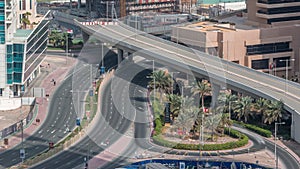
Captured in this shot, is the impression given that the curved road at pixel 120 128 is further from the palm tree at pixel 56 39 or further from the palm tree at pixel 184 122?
the palm tree at pixel 56 39

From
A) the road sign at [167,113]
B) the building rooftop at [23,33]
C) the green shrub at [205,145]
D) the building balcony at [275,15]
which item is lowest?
the green shrub at [205,145]

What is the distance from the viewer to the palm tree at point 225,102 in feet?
289

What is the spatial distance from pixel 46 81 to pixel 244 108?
103 feet

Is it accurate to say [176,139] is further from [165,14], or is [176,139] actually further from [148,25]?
[165,14]

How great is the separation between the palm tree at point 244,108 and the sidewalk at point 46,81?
61.0 feet

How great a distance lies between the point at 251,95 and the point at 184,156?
596 inches

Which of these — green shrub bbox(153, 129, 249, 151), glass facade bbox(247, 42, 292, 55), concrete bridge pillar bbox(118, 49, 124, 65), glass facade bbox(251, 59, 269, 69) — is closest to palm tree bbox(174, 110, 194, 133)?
Answer: green shrub bbox(153, 129, 249, 151)

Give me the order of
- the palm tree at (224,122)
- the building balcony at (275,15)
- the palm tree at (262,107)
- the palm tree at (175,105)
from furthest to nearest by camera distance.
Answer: the building balcony at (275,15) → the palm tree at (175,105) → the palm tree at (262,107) → the palm tree at (224,122)

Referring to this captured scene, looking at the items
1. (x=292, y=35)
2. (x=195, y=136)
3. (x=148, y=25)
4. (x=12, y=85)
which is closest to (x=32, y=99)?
(x=12, y=85)

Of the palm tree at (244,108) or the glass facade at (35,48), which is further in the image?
the glass facade at (35,48)

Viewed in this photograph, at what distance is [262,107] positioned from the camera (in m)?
86.1

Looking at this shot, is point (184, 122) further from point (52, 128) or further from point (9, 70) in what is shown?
point (9, 70)

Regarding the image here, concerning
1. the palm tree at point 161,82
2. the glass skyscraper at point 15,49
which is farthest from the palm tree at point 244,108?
the glass skyscraper at point 15,49

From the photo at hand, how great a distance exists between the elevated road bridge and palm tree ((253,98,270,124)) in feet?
2.73
